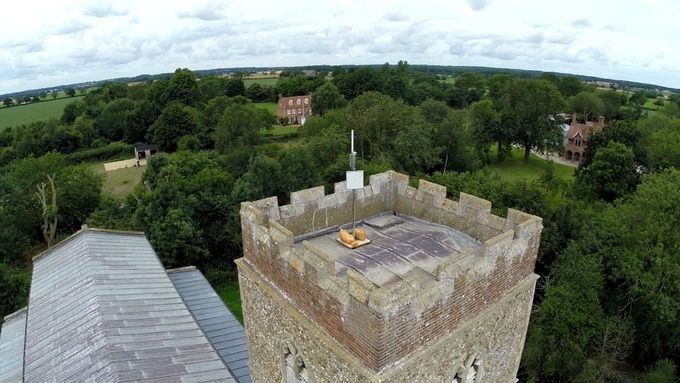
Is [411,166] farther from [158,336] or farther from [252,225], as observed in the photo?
[252,225]

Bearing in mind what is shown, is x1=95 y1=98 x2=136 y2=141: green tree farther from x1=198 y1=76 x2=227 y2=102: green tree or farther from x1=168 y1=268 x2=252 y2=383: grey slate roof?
x1=168 y1=268 x2=252 y2=383: grey slate roof

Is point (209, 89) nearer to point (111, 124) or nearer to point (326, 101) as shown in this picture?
point (111, 124)

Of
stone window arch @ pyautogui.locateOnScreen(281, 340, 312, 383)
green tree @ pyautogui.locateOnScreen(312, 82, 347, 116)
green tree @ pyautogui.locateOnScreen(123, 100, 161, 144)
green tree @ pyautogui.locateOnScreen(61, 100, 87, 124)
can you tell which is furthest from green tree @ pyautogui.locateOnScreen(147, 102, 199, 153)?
stone window arch @ pyautogui.locateOnScreen(281, 340, 312, 383)

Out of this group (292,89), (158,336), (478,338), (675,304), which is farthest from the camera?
(292,89)

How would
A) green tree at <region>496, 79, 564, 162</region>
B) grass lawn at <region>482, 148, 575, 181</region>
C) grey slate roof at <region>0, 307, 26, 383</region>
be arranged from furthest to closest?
green tree at <region>496, 79, 564, 162</region> < grass lawn at <region>482, 148, 575, 181</region> < grey slate roof at <region>0, 307, 26, 383</region>

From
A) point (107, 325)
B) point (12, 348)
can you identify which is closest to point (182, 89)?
point (12, 348)

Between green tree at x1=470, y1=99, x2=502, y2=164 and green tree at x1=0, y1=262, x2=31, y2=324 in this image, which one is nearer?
green tree at x1=0, y1=262, x2=31, y2=324

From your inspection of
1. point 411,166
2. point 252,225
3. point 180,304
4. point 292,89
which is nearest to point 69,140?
point 292,89
